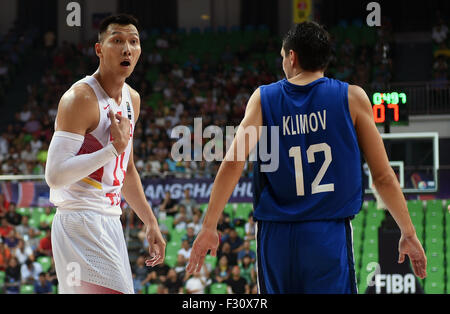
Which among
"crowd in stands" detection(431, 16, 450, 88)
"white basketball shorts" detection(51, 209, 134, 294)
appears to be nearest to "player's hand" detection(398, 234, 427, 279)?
"white basketball shorts" detection(51, 209, 134, 294)

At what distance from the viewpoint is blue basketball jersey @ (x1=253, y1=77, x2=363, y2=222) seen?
3.22 m

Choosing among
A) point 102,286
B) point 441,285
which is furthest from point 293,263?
point 441,285

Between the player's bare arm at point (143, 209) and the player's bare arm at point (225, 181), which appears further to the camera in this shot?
the player's bare arm at point (143, 209)

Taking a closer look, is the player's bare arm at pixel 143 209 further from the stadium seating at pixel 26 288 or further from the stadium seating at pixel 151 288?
the stadium seating at pixel 26 288

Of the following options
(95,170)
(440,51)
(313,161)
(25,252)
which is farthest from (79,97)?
(440,51)

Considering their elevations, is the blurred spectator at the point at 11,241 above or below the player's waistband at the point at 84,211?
below

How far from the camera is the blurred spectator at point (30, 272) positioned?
11945 mm

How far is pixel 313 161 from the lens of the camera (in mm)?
3236

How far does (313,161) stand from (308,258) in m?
0.44

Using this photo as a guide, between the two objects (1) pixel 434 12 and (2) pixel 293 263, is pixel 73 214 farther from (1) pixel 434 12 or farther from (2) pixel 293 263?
(1) pixel 434 12

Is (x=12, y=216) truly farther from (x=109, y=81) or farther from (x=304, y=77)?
(x=304, y=77)

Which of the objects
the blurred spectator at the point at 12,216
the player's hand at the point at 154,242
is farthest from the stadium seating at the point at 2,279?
the player's hand at the point at 154,242

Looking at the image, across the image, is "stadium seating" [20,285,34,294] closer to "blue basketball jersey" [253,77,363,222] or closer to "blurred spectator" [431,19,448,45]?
"blue basketball jersey" [253,77,363,222]

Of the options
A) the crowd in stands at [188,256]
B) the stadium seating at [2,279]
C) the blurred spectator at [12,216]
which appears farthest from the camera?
the blurred spectator at [12,216]
